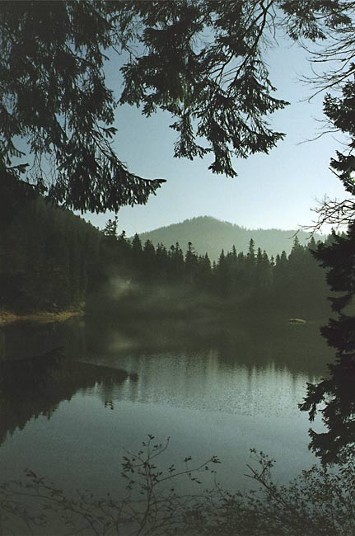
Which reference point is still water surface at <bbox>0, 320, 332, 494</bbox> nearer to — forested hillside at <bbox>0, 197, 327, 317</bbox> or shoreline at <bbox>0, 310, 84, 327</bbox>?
forested hillside at <bbox>0, 197, 327, 317</bbox>

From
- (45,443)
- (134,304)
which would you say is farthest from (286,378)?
(134,304)

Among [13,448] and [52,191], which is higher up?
[52,191]

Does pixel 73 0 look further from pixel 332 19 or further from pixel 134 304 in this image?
pixel 134 304

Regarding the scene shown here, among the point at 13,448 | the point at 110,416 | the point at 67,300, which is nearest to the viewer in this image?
the point at 13,448

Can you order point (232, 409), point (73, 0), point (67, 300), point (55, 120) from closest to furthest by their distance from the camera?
point (73, 0)
point (55, 120)
point (232, 409)
point (67, 300)

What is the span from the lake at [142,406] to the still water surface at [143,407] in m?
0.04

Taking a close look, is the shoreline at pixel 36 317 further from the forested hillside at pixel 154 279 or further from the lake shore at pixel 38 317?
the forested hillside at pixel 154 279

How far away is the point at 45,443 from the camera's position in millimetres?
9883

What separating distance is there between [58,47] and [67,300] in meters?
42.3

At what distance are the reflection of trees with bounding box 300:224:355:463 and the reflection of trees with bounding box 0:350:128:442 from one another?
788 centimetres

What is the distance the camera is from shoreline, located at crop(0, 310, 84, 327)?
40062 millimetres

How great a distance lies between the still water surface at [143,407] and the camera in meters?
8.79

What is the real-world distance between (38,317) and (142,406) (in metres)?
30.4

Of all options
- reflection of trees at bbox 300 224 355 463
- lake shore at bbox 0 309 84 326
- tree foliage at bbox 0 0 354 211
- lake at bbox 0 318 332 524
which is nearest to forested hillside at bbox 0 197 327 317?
lake shore at bbox 0 309 84 326
